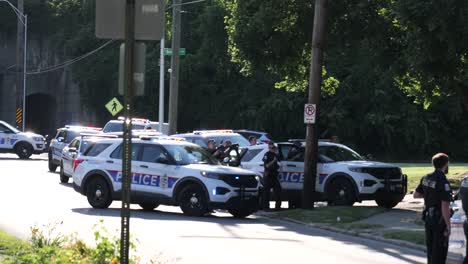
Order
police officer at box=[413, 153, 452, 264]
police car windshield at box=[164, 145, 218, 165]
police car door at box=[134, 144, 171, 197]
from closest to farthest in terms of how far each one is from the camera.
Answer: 1. police officer at box=[413, 153, 452, 264]
2. police car door at box=[134, 144, 171, 197]
3. police car windshield at box=[164, 145, 218, 165]

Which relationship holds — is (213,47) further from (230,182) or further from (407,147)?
(230,182)

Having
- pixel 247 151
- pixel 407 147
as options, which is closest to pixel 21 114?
pixel 407 147

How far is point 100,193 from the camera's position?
19.2 m

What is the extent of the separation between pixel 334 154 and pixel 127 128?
44.8 feet

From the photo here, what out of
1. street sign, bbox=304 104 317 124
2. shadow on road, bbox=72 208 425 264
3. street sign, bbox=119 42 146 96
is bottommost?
shadow on road, bbox=72 208 425 264

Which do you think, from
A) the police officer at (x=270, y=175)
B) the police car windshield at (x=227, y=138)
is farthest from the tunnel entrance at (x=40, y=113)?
the police officer at (x=270, y=175)

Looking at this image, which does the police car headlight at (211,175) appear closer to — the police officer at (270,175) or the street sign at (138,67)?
the police officer at (270,175)

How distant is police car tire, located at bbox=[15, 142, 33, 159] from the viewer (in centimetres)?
4028

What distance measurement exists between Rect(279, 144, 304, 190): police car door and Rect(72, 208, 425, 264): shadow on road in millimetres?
2185

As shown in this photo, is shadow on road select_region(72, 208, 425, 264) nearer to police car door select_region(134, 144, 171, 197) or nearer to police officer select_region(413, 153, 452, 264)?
police car door select_region(134, 144, 171, 197)

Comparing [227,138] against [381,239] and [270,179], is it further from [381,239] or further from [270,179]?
[381,239]

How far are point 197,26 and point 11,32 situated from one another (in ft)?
55.9

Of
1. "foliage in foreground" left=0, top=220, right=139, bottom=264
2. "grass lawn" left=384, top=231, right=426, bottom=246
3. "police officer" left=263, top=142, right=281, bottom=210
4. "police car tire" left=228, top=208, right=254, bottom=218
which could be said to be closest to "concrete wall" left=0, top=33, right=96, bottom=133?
"police officer" left=263, top=142, right=281, bottom=210

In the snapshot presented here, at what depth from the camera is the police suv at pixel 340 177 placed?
19781 mm
